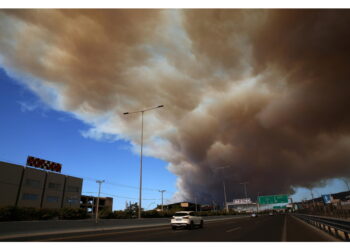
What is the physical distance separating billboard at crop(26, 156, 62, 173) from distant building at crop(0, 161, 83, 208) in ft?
4.88

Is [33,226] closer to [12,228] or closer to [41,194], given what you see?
[12,228]

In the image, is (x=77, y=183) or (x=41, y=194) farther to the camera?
(x=77, y=183)

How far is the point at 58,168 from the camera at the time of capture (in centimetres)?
7438

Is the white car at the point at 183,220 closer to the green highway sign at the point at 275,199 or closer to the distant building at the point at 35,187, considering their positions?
the distant building at the point at 35,187

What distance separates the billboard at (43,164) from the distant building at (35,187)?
4.88 ft

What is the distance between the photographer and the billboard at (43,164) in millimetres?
66750

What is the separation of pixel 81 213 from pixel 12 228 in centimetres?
1283

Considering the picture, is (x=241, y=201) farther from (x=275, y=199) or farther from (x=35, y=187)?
(x=35, y=187)

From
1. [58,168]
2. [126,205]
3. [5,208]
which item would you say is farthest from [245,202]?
[5,208]

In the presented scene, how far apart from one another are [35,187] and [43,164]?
7.03 m

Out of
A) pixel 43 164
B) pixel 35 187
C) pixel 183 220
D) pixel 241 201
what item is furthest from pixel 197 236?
pixel 241 201

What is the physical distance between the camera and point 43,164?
70.1 metres

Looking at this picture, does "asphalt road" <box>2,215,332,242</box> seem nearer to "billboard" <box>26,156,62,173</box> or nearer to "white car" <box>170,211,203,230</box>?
"white car" <box>170,211,203,230</box>

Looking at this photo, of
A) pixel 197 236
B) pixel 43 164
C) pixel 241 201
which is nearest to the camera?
pixel 197 236
